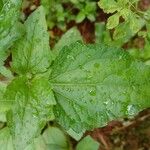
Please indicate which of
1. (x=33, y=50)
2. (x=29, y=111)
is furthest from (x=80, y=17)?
(x=29, y=111)

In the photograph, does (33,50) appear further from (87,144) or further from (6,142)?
(87,144)

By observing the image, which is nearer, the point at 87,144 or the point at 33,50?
the point at 33,50

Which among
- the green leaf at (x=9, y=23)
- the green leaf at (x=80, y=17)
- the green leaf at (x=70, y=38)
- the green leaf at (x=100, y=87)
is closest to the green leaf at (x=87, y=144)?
the green leaf at (x=70, y=38)

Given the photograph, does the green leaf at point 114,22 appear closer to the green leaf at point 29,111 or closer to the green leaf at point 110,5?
the green leaf at point 110,5

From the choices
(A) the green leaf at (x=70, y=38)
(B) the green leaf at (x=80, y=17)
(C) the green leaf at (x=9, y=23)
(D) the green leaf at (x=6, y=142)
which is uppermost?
(C) the green leaf at (x=9, y=23)

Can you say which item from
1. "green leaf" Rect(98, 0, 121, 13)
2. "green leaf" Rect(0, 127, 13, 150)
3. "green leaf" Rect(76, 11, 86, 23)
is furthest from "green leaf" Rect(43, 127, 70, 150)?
"green leaf" Rect(98, 0, 121, 13)

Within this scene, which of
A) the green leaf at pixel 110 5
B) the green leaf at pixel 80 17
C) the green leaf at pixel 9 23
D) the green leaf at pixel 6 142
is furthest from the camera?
the green leaf at pixel 80 17
